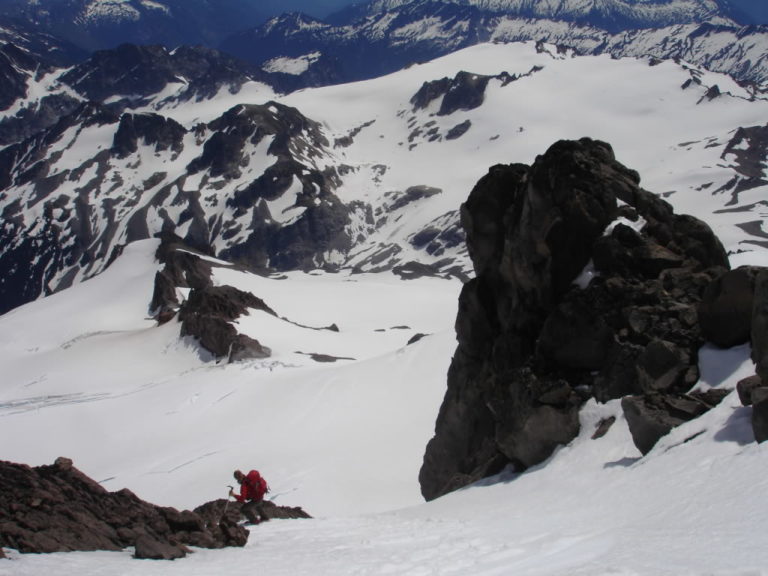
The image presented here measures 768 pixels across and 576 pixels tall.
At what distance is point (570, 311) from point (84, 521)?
1132 cm

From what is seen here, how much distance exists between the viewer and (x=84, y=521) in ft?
36.2

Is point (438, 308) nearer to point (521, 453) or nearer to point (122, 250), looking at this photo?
point (122, 250)

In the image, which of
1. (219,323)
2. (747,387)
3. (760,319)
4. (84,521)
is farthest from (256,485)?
(219,323)

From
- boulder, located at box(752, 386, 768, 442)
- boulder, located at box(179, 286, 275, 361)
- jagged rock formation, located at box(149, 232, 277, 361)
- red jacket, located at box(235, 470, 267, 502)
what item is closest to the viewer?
boulder, located at box(752, 386, 768, 442)

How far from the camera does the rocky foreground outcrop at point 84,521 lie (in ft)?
33.3

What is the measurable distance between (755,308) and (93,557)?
1132 centimetres

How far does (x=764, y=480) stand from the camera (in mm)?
8703

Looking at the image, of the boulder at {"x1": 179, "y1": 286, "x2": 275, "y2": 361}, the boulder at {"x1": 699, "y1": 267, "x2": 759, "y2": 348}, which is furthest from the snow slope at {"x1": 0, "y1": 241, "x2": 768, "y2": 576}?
the boulder at {"x1": 179, "y1": 286, "x2": 275, "y2": 361}

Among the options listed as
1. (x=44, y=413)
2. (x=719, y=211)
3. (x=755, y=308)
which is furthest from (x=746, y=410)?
(x=719, y=211)

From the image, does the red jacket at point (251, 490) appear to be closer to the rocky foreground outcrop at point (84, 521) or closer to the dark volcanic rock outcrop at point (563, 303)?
the rocky foreground outcrop at point (84, 521)

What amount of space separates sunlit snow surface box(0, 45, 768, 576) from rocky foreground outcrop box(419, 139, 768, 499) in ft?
2.12

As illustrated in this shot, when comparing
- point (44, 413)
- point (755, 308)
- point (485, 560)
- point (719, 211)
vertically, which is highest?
point (755, 308)

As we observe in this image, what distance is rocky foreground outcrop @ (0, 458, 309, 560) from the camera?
10163 mm

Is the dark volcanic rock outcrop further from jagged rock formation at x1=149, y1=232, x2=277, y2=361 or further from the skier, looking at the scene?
jagged rock formation at x1=149, y1=232, x2=277, y2=361
